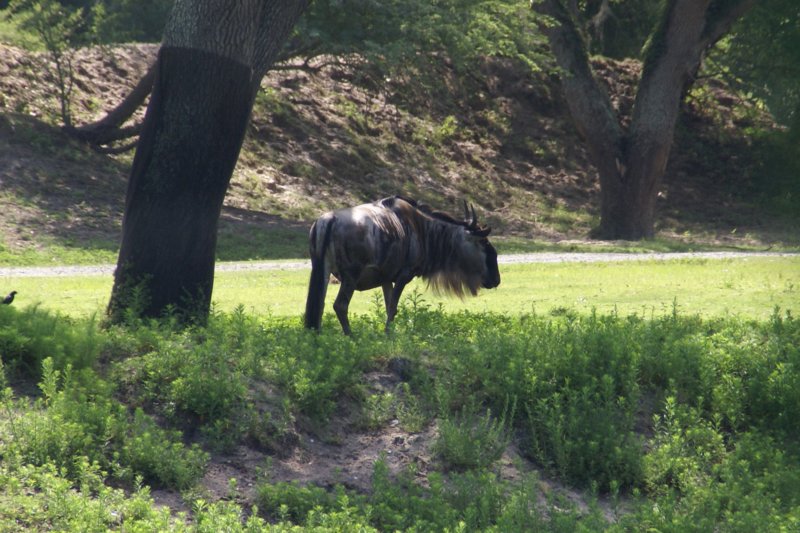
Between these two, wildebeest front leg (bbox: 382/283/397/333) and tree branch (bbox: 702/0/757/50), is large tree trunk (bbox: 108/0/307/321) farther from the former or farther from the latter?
tree branch (bbox: 702/0/757/50)

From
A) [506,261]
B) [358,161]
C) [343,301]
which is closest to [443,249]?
[343,301]

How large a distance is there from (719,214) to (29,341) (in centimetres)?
3207

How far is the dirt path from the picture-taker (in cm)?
1989

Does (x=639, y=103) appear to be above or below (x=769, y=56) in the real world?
below

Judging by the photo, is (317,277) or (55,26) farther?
(55,26)

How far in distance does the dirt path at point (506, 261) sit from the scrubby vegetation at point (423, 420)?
9.42 meters

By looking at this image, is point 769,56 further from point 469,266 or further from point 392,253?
point 392,253

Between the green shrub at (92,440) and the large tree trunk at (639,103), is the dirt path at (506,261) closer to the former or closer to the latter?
the large tree trunk at (639,103)

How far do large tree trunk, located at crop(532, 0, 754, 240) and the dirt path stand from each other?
6598 mm

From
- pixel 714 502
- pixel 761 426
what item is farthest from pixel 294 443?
pixel 761 426

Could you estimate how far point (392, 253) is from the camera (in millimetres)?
11938

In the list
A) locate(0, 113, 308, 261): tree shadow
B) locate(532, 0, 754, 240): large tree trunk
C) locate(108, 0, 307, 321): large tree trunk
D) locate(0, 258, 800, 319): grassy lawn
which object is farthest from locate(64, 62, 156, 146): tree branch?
locate(108, 0, 307, 321): large tree trunk

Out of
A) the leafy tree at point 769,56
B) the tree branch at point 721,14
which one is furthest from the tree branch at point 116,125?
the leafy tree at point 769,56

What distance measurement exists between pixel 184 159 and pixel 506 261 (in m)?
12.3
